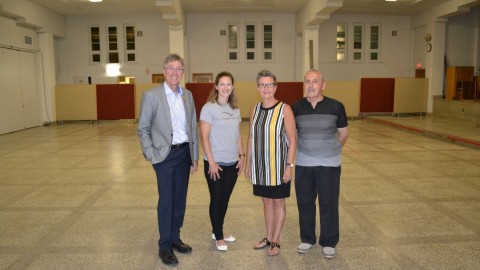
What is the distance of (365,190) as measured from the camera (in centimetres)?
628

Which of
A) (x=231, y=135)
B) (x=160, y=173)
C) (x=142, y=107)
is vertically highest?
(x=142, y=107)

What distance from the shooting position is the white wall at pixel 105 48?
20.2 meters

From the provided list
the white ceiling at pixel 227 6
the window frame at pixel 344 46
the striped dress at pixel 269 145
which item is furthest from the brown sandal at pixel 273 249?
the window frame at pixel 344 46

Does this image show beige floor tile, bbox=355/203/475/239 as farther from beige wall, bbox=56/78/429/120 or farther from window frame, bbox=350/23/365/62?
Result: window frame, bbox=350/23/365/62

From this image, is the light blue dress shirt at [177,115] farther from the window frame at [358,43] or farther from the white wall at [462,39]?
the window frame at [358,43]

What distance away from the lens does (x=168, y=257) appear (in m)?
3.75

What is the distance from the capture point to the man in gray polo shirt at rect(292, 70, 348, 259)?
12.3 feet

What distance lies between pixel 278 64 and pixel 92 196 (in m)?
15.8

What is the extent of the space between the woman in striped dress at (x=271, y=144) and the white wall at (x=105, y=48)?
17.4 meters

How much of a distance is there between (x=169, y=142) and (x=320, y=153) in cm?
134

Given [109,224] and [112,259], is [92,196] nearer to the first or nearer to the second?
[109,224]

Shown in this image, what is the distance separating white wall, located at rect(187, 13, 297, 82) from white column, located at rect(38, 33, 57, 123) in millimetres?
6276

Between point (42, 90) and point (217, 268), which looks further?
point (42, 90)

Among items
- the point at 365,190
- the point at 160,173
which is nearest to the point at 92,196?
the point at 160,173
